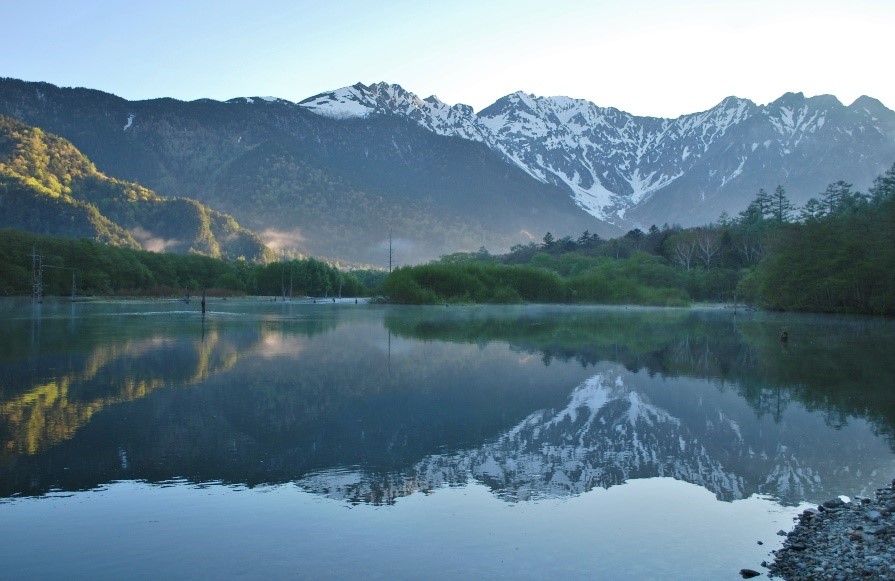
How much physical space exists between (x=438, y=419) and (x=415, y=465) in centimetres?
355

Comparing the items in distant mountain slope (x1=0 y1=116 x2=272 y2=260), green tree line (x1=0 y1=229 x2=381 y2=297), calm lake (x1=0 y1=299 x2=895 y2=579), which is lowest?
calm lake (x1=0 y1=299 x2=895 y2=579)

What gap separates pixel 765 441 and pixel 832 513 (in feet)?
15.3

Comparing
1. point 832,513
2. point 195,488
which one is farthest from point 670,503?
point 195,488

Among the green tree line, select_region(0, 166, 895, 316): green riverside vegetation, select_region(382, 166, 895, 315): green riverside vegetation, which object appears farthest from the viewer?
the green tree line

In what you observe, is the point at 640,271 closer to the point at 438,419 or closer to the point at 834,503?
the point at 438,419

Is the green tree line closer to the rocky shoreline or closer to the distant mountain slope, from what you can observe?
the distant mountain slope

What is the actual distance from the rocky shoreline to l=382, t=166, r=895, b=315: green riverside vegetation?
179ft

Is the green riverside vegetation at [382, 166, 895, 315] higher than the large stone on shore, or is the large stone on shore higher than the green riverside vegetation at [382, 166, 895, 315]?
the green riverside vegetation at [382, 166, 895, 315]

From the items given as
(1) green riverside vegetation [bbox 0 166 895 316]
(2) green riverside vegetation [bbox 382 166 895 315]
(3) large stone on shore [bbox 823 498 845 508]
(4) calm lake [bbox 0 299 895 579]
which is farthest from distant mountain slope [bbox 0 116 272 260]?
(3) large stone on shore [bbox 823 498 845 508]

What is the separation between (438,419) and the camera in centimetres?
1495

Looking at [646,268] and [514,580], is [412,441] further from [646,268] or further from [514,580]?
[646,268]

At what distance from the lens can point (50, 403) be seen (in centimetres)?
1555

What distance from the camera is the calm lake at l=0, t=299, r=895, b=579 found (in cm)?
786

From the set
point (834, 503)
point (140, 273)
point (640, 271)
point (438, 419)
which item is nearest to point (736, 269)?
point (640, 271)
